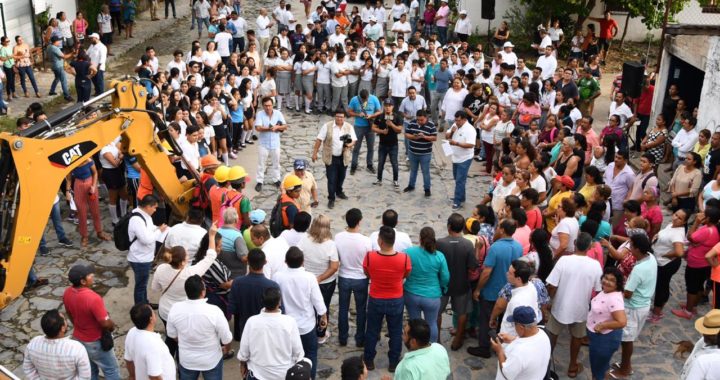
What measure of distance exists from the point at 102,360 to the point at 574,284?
15.1 ft

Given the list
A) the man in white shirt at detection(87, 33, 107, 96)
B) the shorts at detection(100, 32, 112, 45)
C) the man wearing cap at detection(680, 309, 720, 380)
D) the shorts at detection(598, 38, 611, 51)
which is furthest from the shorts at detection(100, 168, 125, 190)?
the shorts at detection(598, 38, 611, 51)

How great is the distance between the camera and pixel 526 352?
5.86m

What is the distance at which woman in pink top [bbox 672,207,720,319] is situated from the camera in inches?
338

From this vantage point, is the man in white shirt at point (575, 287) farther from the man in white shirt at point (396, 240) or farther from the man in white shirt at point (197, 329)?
the man in white shirt at point (197, 329)

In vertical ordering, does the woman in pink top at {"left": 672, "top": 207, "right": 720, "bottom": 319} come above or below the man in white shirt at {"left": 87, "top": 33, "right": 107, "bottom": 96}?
below

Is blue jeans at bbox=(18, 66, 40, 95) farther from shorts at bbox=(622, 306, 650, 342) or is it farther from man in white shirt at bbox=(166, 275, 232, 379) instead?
shorts at bbox=(622, 306, 650, 342)

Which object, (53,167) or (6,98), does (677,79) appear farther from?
(6,98)

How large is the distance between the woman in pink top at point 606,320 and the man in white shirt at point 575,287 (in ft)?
0.70

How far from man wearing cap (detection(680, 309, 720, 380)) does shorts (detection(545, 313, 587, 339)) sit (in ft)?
4.62

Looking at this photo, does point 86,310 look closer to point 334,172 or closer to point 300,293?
point 300,293

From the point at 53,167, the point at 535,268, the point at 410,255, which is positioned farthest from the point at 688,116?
the point at 53,167

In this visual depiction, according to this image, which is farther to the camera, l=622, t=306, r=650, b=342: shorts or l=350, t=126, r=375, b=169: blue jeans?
l=350, t=126, r=375, b=169: blue jeans

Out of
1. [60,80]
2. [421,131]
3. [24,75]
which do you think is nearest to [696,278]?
[421,131]

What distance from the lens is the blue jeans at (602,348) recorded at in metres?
7.18
